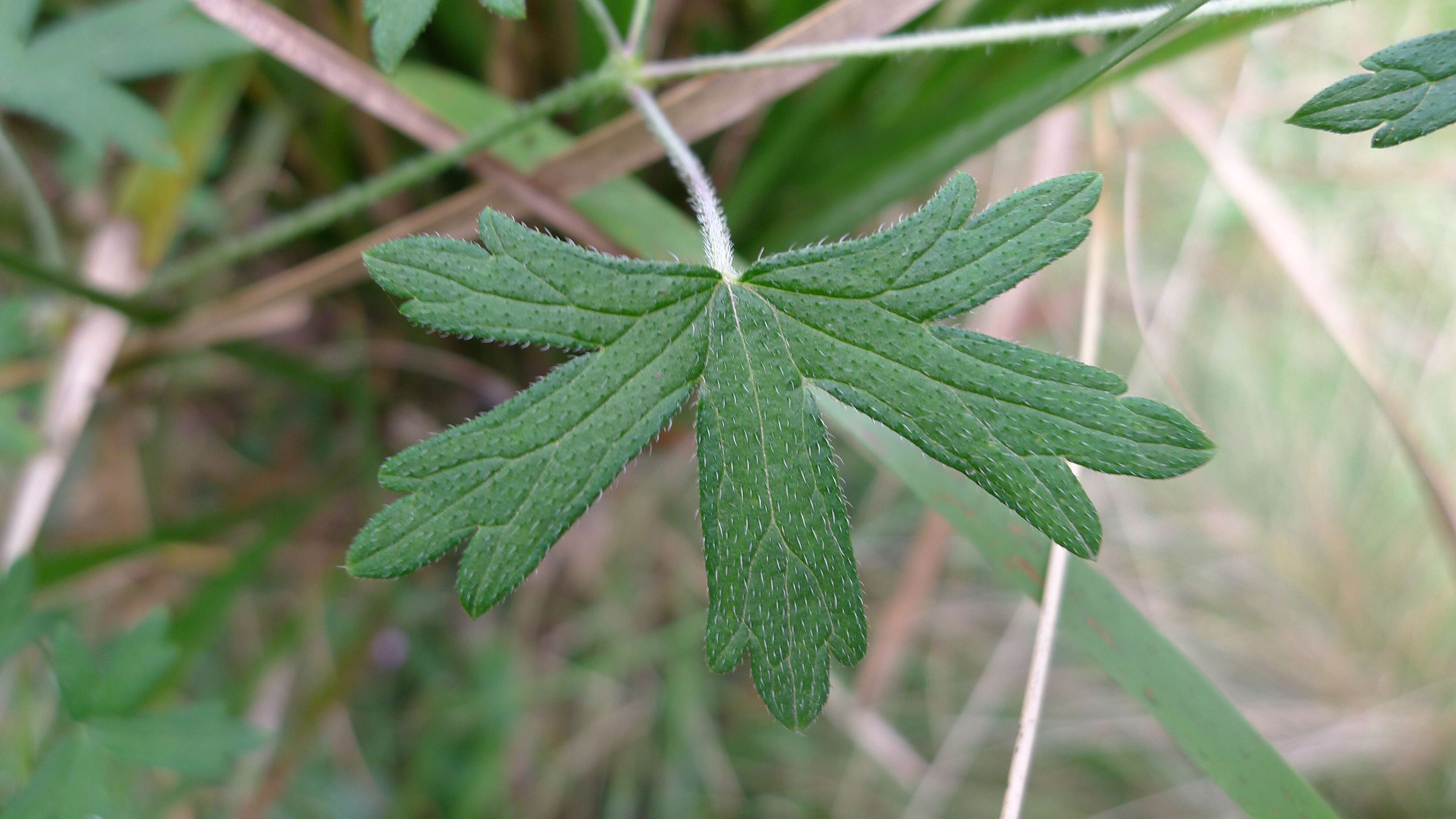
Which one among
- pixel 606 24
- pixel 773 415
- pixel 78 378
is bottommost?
pixel 773 415

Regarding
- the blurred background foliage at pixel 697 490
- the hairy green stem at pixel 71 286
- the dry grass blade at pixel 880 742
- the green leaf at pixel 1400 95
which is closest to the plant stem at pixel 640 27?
the blurred background foliage at pixel 697 490

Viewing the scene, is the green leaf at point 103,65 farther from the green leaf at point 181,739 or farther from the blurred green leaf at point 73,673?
the green leaf at point 181,739

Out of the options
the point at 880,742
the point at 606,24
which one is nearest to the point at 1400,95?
the point at 606,24

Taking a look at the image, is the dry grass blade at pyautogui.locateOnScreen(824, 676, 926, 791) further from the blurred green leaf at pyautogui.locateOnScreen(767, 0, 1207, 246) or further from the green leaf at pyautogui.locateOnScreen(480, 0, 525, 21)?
the green leaf at pyautogui.locateOnScreen(480, 0, 525, 21)

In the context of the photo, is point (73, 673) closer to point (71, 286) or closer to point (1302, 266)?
point (71, 286)

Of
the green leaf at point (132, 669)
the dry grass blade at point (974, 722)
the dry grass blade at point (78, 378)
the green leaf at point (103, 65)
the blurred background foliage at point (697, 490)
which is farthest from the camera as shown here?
the dry grass blade at point (974, 722)

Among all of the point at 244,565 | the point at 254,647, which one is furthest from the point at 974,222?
the point at 254,647

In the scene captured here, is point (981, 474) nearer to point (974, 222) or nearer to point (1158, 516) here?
point (974, 222)
